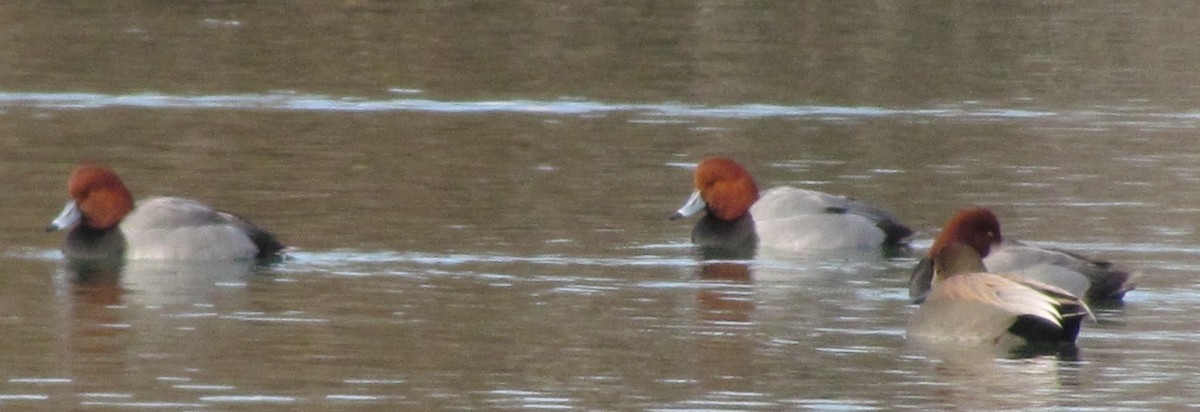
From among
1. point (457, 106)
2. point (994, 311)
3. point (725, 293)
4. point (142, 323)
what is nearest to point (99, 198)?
point (142, 323)

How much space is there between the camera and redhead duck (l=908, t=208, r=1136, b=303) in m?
12.2

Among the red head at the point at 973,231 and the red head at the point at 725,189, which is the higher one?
the red head at the point at 973,231

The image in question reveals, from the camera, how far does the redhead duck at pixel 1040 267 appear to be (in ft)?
40.1

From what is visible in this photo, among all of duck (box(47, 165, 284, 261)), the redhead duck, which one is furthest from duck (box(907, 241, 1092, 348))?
duck (box(47, 165, 284, 261))

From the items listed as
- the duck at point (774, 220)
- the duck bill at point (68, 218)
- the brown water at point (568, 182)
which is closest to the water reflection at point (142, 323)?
the brown water at point (568, 182)

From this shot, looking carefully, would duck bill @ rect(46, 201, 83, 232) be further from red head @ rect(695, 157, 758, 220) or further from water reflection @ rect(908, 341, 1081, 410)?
water reflection @ rect(908, 341, 1081, 410)

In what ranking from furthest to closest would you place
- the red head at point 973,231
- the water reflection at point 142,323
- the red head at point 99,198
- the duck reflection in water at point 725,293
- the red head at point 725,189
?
1. the red head at point 725,189
2. the red head at point 99,198
3. the red head at point 973,231
4. the duck reflection in water at point 725,293
5. the water reflection at point 142,323

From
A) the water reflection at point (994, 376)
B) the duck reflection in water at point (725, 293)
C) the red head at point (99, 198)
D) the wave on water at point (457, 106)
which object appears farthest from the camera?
the wave on water at point (457, 106)

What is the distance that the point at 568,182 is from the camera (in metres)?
17.7

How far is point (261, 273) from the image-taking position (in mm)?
13320

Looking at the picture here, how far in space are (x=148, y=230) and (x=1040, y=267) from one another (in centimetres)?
522

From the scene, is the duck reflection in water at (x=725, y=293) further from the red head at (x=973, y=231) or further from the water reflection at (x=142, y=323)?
the water reflection at (x=142, y=323)

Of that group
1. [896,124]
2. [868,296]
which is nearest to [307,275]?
[868,296]

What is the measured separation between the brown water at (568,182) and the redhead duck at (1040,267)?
27 centimetres
